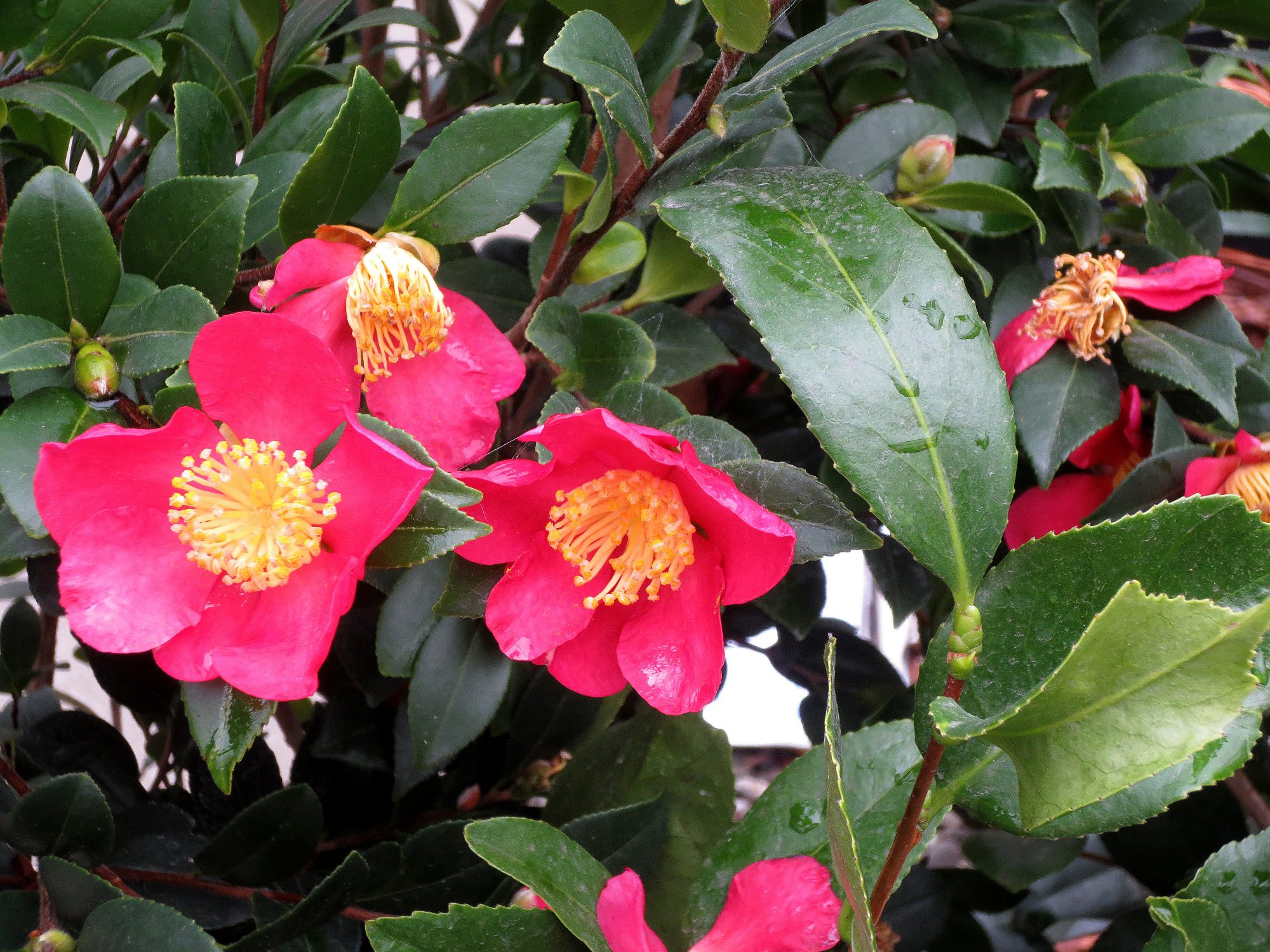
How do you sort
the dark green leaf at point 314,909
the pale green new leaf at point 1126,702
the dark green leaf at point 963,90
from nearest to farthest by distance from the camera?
the pale green new leaf at point 1126,702, the dark green leaf at point 314,909, the dark green leaf at point 963,90

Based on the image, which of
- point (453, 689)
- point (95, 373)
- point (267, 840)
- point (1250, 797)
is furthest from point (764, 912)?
point (1250, 797)

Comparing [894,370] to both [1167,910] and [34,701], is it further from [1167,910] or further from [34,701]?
[34,701]

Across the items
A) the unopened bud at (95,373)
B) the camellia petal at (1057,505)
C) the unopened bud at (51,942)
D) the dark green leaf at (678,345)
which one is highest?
the unopened bud at (95,373)

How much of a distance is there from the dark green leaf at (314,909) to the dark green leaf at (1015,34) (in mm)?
695

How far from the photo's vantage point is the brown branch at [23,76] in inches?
23.8

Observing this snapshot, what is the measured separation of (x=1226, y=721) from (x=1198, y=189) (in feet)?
2.04

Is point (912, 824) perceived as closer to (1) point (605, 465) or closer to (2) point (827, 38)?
(1) point (605, 465)

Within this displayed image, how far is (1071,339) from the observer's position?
66 cm

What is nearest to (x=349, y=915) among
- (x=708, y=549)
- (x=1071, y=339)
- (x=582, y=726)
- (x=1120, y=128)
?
(x=582, y=726)

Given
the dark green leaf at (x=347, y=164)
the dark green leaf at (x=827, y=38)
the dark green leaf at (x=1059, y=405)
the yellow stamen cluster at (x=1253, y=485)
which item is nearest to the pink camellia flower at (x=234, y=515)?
the dark green leaf at (x=347, y=164)

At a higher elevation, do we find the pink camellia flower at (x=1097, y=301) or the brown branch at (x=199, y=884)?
the pink camellia flower at (x=1097, y=301)

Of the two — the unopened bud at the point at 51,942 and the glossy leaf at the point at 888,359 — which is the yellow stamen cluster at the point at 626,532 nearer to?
the glossy leaf at the point at 888,359

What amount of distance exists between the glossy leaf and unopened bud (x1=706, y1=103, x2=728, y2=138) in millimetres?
31

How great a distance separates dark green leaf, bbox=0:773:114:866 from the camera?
1.81 ft
